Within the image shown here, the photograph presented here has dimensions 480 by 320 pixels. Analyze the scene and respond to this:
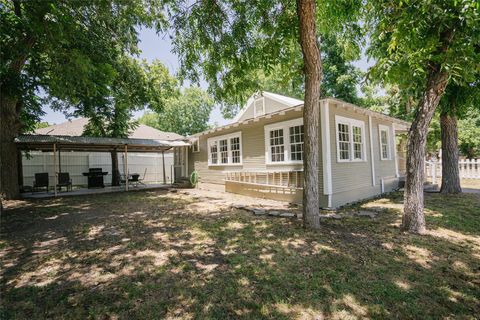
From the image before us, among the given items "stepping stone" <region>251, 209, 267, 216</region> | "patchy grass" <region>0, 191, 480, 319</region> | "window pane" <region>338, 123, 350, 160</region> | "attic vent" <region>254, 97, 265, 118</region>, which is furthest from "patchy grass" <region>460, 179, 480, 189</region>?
"stepping stone" <region>251, 209, 267, 216</region>

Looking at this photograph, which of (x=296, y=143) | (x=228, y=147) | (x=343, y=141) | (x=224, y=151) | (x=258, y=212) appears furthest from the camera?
(x=224, y=151)

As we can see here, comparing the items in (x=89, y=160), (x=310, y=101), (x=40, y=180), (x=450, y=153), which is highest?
(x=310, y=101)

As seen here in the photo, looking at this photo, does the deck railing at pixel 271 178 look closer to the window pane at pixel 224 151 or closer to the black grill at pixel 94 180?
the window pane at pixel 224 151

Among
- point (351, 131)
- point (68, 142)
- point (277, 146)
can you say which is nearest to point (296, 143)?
point (277, 146)

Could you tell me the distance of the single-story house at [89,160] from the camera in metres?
16.3

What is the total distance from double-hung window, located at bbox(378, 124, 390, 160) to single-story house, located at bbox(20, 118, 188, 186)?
1119 cm

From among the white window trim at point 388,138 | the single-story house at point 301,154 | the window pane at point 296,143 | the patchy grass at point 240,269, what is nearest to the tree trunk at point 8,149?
the patchy grass at point 240,269

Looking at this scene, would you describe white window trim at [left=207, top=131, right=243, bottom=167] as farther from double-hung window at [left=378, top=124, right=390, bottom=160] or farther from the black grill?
the black grill

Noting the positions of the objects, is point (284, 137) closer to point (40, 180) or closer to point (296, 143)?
point (296, 143)

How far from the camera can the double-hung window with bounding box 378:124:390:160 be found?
34.4 ft

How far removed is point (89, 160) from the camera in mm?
18500

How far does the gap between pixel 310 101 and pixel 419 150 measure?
2396 mm

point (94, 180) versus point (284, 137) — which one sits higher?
point (284, 137)

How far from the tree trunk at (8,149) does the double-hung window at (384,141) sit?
15.3 meters
